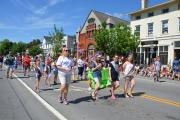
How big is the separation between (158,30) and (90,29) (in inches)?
915

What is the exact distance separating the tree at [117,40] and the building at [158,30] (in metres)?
1.72

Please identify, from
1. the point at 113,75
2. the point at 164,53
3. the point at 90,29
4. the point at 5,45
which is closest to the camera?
the point at 113,75

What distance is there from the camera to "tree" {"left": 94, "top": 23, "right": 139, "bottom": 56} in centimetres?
4172

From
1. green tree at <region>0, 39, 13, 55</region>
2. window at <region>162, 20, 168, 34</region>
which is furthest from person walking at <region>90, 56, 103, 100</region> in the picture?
green tree at <region>0, 39, 13, 55</region>

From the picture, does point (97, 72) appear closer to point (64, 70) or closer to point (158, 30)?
point (64, 70)

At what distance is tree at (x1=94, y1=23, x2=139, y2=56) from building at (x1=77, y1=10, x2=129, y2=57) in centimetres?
1369

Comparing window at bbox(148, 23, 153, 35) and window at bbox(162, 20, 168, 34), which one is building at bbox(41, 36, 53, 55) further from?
window at bbox(162, 20, 168, 34)

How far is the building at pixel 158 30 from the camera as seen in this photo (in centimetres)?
3719

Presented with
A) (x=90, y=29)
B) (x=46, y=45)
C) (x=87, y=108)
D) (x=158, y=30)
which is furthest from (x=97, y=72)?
(x=46, y=45)

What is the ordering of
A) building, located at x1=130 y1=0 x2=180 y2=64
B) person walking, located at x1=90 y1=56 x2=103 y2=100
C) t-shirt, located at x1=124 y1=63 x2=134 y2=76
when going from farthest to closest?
1. building, located at x1=130 y1=0 x2=180 y2=64
2. t-shirt, located at x1=124 y1=63 x2=134 y2=76
3. person walking, located at x1=90 y1=56 x2=103 y2=100

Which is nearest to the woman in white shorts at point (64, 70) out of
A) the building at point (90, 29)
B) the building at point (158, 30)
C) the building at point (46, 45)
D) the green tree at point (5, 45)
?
the building at point (158, 30)

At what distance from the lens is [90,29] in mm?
61875

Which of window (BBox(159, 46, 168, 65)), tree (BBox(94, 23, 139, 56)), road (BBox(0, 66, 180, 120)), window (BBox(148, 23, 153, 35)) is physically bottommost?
road (BBox(0, 66, 180, 120))

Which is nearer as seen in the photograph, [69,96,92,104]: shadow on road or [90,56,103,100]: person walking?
[69,96,92,104]: shadow on road
